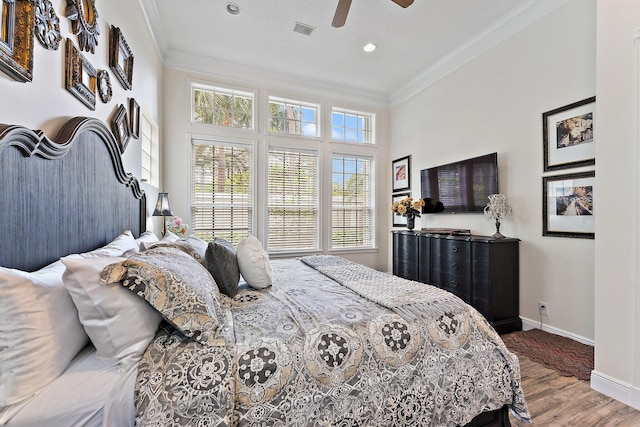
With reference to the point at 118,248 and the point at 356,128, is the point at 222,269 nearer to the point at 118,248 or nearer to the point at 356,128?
the point at 118,248

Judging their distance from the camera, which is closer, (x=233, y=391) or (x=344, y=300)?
(x=233, y=391)

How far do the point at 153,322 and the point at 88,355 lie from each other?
0.21 metres

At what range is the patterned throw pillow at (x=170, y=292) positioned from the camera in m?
1.01

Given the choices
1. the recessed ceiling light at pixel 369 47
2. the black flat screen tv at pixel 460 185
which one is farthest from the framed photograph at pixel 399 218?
the recessed ceiling light at pixel 369 47

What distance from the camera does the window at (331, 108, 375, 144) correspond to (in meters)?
4.80

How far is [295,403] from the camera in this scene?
1046 mm

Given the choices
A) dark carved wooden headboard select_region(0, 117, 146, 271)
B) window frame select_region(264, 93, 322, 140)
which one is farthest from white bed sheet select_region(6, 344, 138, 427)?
window frame select_region(264, 93, 322, 140)

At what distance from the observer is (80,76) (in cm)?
152

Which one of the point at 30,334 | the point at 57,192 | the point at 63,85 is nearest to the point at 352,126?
the point at 63,85

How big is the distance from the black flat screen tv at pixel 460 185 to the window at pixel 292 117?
1.97m

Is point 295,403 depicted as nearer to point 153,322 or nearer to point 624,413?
point 153,322

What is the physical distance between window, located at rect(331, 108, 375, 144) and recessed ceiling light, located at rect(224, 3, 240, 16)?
2.15 m

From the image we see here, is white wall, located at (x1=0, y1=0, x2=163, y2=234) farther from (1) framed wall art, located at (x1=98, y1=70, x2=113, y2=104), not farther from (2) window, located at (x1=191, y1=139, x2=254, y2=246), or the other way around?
(2) window, located at (x1=191, y1=139, x2=254, y2=246)

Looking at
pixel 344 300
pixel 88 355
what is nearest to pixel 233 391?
pixel 88 355
